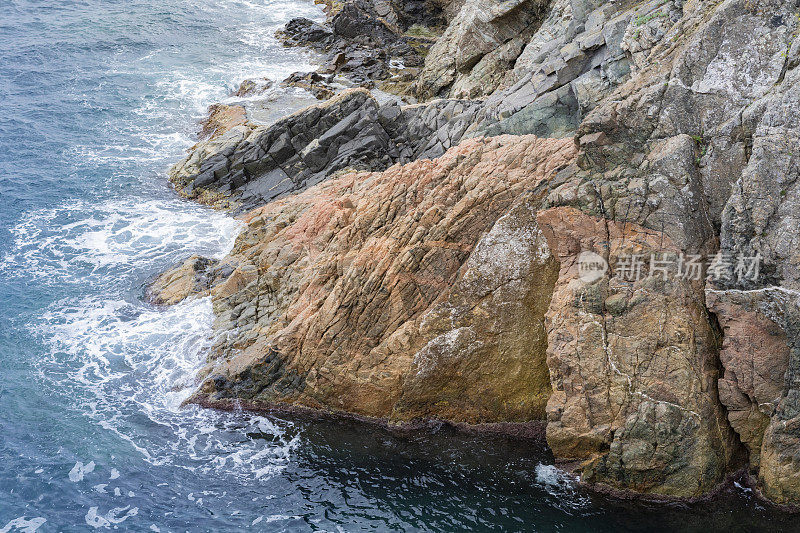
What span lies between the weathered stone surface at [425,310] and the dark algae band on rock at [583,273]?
91mm

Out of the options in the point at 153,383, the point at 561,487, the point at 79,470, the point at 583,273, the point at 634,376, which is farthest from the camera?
the point at 153,383

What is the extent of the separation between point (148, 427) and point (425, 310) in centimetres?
1367

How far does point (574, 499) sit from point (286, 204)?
25007 mm

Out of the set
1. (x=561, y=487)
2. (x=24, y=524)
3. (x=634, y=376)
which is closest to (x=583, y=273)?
(x=634, y=376)

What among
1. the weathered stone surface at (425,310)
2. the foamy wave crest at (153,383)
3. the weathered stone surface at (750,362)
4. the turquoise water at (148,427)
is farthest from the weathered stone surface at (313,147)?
the weathered stone surface at (750,362)

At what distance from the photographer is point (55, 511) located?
2502 centimetres

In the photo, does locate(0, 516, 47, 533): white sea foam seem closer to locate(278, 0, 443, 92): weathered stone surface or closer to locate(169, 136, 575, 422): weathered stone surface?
locate(169, 136, 575, 422): weathered stone surface

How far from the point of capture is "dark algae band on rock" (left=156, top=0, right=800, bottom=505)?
24.2 m

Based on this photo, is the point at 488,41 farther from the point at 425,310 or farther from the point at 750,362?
the point at 750,362

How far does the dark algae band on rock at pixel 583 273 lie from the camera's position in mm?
24219

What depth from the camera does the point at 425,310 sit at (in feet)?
97.1

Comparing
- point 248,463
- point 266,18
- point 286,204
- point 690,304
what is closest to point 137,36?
point 266,18

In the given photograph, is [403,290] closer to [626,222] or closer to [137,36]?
[626,222]

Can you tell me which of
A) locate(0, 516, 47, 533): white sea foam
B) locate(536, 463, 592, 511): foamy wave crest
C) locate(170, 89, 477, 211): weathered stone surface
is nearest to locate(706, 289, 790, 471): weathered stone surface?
locate(536, 463, 592, 511): foamy wave crest
